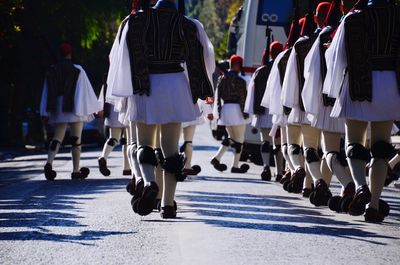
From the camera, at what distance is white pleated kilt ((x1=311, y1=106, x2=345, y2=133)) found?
444 inches

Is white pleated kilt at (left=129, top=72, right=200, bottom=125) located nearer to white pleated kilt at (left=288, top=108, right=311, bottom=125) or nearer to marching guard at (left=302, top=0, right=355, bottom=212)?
marching guard at (left=302, top=0, right=355, bottom=212)

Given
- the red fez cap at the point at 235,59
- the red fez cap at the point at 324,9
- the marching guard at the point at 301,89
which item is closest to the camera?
the marching guard at the point at 301,89

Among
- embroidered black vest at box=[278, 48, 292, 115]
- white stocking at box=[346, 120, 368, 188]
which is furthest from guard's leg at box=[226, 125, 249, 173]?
white stocking at box=[346, 120, 368, 188]

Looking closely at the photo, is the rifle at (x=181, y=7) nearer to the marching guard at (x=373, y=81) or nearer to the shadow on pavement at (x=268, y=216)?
the marching guard at (x=373, y=81)

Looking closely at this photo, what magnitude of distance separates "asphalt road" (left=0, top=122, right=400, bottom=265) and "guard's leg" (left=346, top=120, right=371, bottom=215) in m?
0.21

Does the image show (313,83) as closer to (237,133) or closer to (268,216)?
(268,216)

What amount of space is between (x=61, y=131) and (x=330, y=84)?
8296 mm

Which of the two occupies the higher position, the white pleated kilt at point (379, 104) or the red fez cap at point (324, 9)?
the red fez cap at point (324, 9)

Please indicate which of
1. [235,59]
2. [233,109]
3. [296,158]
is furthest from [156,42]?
[233,109]

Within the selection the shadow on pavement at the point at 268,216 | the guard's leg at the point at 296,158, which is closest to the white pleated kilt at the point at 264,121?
the guard's leg at the point at 296,158

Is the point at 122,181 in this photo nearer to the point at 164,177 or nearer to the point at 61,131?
the point at 61,131

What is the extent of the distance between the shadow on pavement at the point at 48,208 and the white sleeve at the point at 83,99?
1096mm

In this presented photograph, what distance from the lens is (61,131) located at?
17750 millimetres

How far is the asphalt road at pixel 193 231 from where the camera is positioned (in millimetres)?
7688
